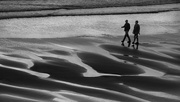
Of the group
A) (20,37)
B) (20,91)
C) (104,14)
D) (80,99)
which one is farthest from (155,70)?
(104,14)

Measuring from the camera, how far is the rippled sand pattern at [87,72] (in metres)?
10.6

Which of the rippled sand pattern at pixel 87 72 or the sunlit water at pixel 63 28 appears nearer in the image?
the rippled sand pattern at pixel 87 72

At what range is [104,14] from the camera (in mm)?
35500

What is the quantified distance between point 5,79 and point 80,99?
3.12 meters

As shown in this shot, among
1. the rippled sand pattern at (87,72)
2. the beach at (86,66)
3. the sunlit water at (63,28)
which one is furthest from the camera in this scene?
the sunlit water at (63,28)

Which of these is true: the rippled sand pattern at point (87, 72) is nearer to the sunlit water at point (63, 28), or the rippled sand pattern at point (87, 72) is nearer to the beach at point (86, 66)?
the beach at point (86, 66)

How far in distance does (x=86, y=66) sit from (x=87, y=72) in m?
0.95

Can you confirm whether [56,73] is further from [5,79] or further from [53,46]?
[53,46]

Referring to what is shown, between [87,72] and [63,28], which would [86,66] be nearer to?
[87,72]

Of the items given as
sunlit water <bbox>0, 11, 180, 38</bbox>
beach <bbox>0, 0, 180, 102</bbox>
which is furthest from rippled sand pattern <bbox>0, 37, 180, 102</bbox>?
sunlit water <bbox>0, 11, 180, 38</bbox>

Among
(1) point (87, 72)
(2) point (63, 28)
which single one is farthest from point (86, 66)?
(2) point (63, 28)

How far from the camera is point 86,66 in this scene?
1412 centimetres

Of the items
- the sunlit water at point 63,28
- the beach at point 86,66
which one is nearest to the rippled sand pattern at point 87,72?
the beach at point 86,66

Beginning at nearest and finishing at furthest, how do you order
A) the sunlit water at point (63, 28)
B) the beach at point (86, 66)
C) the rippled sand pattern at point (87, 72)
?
1. the rippled sand pattern at point (87, 72)
2. the beach at point (86, 66)
3. the sunlit water at point (63, 28)
